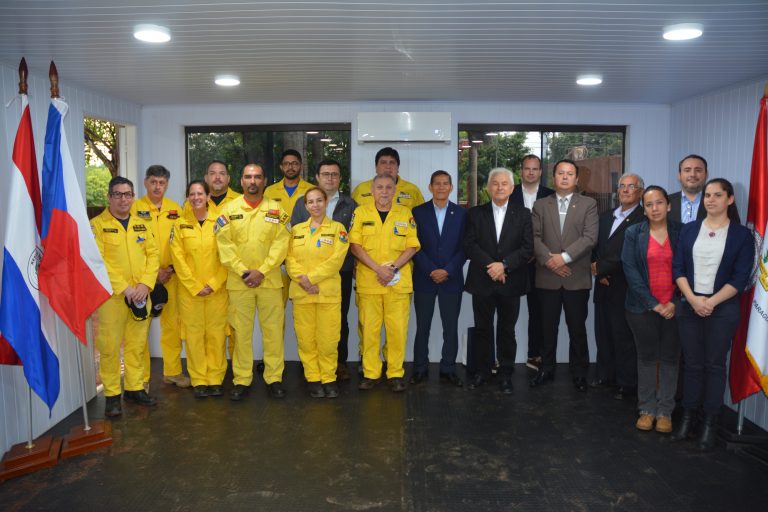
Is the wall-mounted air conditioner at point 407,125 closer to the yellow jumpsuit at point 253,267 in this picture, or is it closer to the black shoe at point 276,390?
the yellow jumpsuit at point 253,267

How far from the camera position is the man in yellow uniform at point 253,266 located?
438 cm

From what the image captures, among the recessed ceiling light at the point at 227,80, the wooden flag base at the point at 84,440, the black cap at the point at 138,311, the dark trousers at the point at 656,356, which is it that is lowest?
the wooden flag base at the point at 84,440

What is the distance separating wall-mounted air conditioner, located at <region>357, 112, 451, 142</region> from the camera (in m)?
5.58

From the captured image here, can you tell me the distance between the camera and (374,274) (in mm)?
4609

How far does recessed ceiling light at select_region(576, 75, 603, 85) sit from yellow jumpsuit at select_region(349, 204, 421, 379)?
5.47 ft

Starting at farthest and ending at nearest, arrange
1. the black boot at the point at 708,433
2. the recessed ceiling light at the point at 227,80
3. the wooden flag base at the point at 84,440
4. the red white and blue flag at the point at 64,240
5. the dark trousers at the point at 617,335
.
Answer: the recessed ceiling light at the point at 227,80 → the dark trousers at the point at 617,335 → the black boot at the point at 708,433 → the wooden flag base at the point at 84,440 → the red white and blue flag at the point at 64,240

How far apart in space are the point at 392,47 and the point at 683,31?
1646 millimetres

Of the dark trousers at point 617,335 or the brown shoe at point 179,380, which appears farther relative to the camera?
the brown shoe at point 179,380

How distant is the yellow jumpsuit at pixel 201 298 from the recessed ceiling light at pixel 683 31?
3238 millimetres

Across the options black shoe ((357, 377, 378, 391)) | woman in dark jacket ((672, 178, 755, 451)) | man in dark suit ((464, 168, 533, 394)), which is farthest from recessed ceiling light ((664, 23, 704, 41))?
black shoe ((357, 377, 378, 391))

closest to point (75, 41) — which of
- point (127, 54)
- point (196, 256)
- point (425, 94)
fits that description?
point (127, 54)

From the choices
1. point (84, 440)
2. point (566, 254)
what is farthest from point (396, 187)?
point (84, 440)

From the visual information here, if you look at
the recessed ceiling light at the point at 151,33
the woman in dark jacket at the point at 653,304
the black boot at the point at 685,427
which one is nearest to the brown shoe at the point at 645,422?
the woman in dark jacket at the point at 653,304

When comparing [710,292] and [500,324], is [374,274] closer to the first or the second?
[500,324]
